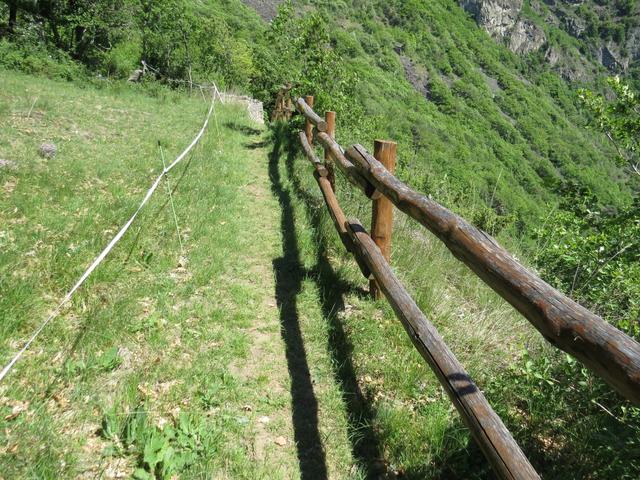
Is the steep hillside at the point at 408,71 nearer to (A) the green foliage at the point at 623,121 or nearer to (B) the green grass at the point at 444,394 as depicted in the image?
(A) the green foliage at the point at 623,121

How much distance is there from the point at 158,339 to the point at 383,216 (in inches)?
89.4

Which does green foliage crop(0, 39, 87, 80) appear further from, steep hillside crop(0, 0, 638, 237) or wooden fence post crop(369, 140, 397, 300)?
wooden fence post crop(369, 140, 397, 300)

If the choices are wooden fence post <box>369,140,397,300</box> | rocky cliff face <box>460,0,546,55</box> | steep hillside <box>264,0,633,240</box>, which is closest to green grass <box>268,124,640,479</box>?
wooden fence post <box>369,140,397,300</box>

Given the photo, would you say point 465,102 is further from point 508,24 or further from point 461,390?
point 461,390

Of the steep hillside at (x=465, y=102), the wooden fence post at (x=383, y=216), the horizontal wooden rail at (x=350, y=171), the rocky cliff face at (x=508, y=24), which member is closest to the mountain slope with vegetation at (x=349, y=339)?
the wooden fence post at (x=383, y=216)

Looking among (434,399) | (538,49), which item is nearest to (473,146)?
(434,399)

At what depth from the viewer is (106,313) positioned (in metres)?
3.28

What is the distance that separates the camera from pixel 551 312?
1.51 metres

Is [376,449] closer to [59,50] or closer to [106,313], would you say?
[106,313]

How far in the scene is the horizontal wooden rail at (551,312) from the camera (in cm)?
125

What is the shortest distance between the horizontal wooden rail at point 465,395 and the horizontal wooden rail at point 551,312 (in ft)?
1.67

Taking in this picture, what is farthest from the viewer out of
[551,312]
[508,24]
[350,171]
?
[508,24]

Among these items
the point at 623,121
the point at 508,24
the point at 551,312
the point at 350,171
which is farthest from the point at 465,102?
the point at 551,312

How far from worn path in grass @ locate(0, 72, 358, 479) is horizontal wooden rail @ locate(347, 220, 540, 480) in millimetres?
896
